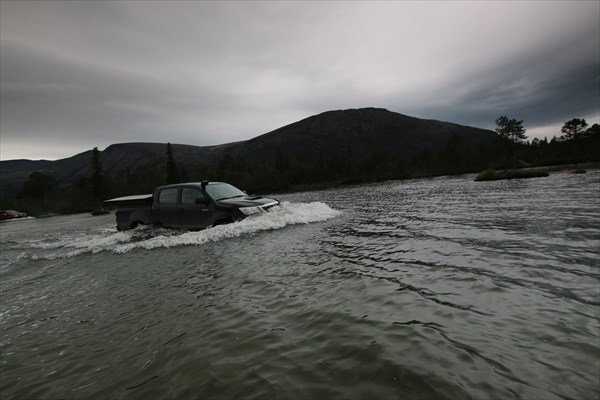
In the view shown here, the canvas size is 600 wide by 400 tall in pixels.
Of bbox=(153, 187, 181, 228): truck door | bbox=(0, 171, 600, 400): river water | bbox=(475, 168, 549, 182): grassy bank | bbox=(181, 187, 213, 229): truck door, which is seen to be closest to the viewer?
bbox=(0, 171, 600, 400): river water

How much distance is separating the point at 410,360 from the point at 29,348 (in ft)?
15.0

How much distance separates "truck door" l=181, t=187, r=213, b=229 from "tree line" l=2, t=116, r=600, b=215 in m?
74.4

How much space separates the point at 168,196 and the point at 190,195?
123 centimetres

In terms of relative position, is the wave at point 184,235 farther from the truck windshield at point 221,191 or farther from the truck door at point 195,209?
the truck windshield at point 221,191

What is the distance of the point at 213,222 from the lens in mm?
10719

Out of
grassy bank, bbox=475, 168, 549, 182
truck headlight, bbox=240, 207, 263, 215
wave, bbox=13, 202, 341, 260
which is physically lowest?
wave, bbox=13, 202, 341, 260

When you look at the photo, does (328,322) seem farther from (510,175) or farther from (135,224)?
(510,175)

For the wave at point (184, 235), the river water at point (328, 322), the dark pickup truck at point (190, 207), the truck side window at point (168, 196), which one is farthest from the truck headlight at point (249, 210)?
the river water at point (328, 322)

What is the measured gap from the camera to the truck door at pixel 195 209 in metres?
10.8

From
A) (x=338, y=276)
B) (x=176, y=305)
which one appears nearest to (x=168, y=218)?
(x=176, y=305)

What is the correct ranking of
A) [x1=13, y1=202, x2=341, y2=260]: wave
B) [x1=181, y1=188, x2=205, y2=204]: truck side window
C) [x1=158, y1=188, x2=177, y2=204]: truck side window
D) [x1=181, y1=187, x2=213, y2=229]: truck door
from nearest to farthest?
[x1=13, y1=202, x2=341, y2=260]: wave
[x1=181, y1=187, x2=213, y2=229]: truck door
[x1=181, y1=188, x2=205, y2=204]: truck side window
[x1=158, y1=188, x2=177, y2=204]: truck side window

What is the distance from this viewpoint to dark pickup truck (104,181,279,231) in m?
10.7

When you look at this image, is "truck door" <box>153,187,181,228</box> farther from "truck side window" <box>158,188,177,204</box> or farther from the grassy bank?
the grassy bank

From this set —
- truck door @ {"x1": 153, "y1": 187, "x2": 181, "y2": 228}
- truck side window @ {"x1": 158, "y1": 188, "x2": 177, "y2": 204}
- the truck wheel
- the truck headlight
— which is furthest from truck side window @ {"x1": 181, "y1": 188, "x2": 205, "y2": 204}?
the truck wheel
